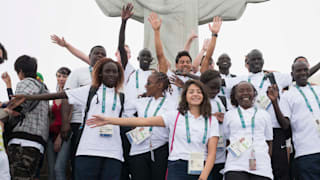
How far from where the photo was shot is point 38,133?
4.42m

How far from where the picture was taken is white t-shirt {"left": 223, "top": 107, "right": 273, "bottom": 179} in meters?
3.84

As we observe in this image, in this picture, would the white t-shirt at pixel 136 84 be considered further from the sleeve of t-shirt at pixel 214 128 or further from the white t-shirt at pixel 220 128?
→ the sleeve of t-shirt at pixel 214 128

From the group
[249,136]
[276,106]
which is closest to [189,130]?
[249,136]

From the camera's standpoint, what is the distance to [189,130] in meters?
3.90

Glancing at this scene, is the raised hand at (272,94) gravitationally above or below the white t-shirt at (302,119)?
above

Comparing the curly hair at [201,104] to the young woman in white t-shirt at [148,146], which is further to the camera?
the young woman in white t-shirt at [148,146]

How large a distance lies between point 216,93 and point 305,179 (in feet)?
4.40

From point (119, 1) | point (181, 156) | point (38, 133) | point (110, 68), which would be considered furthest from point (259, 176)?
point (119, 1)

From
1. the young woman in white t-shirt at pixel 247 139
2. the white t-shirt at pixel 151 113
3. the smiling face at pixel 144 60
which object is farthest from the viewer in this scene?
the smiling face at pixel 144 60

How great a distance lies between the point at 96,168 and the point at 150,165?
63cm

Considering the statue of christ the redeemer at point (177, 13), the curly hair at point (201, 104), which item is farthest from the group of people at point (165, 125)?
the statue of christ the redeemer at point (177, 13)

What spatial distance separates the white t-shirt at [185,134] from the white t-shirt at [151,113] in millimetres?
272

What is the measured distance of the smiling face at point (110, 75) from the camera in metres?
4.24

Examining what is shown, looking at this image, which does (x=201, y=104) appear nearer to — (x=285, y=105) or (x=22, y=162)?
(x=285, y=105)
